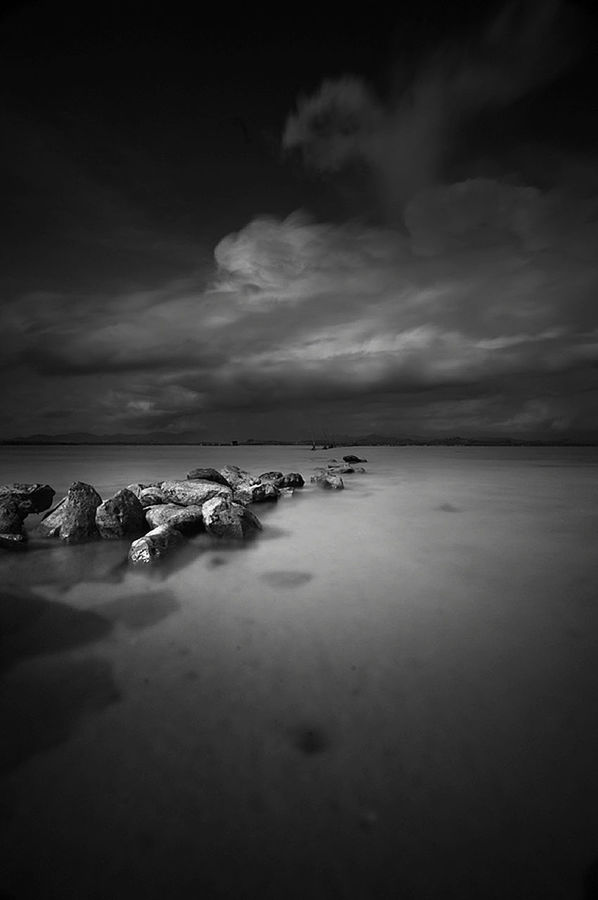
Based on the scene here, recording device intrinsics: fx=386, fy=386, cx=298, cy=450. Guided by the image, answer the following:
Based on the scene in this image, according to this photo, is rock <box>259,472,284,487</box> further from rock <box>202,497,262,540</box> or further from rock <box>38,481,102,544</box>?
rock <box>38,481,102,544</box>

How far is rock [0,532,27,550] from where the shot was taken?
19.7 ft

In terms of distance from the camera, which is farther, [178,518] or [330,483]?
[330,483]

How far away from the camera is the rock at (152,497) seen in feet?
27.4

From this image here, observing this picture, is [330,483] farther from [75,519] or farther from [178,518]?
[75,519]

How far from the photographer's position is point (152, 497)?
27.6 ft

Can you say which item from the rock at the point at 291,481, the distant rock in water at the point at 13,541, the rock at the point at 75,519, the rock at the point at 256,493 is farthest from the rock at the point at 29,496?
the rock at the point at 291,481

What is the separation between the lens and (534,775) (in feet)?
6.48

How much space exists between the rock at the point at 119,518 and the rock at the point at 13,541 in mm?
1115

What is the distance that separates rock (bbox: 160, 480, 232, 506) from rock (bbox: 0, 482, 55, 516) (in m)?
2.55

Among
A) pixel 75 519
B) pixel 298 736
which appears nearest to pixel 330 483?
pixel 75 519

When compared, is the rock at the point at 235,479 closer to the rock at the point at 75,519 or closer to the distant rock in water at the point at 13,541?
the rock at the point at 75,519

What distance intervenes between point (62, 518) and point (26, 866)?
6.18 meters

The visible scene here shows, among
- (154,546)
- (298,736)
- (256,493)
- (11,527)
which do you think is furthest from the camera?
(256,493)

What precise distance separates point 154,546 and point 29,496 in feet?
14.8
